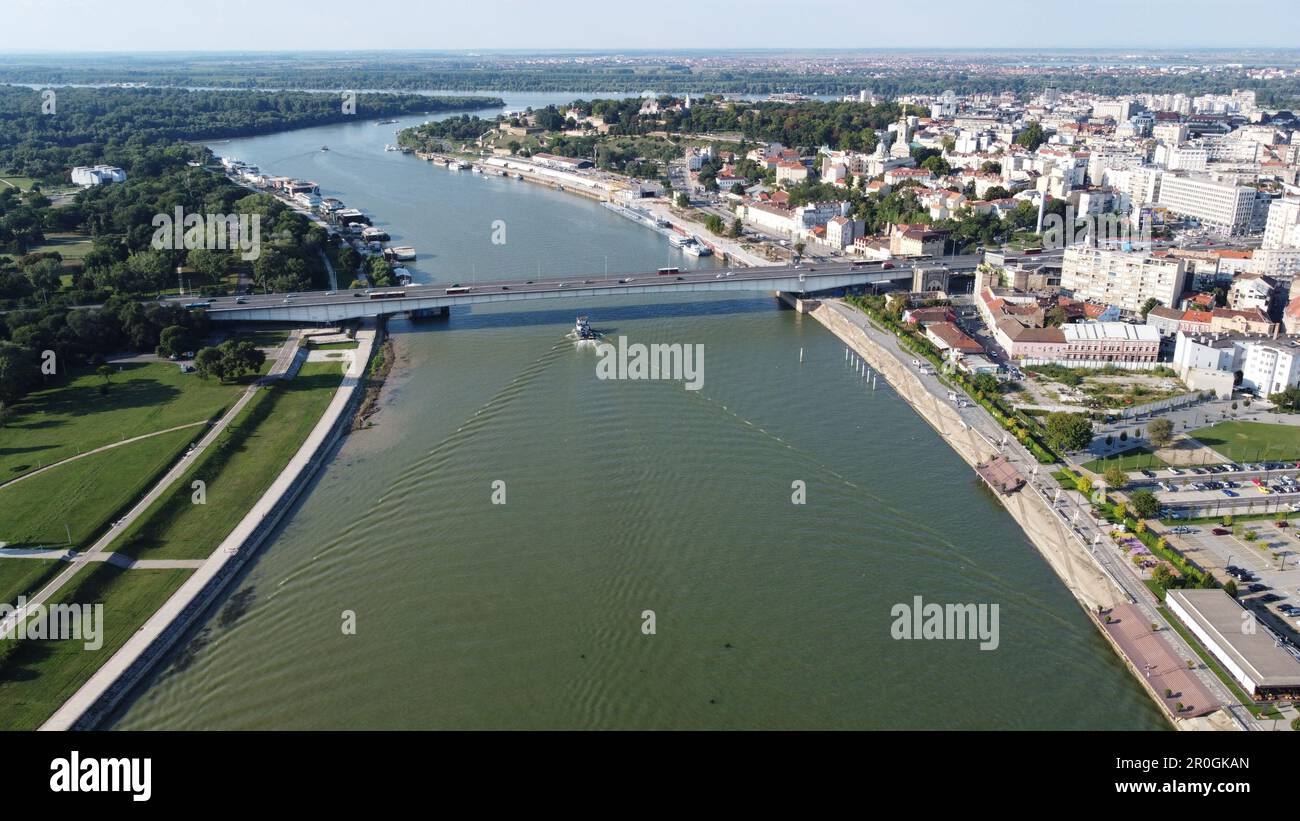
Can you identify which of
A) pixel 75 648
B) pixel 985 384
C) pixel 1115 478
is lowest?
pixel 75 648

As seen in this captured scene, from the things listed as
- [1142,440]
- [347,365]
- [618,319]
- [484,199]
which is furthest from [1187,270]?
[484,199]

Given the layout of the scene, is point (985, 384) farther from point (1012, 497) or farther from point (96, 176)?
point (96, 176)

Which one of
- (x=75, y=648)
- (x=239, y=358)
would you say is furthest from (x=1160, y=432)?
(x=239, y=358)

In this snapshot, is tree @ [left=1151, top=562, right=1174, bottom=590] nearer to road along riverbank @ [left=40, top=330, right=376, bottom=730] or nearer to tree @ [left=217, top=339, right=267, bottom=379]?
road along riverbank @ [left=40, top=330, right=376, bottom=730]

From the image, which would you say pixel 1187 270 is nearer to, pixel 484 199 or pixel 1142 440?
pixel 1142 440

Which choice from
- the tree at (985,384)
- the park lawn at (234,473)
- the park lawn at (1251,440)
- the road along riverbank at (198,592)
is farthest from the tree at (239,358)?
the park lawn at (1251,440)

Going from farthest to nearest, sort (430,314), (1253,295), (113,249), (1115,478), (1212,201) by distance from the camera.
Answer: (1212,201) < (113,249) < (430,314) < (1253,295) < (1115,478)
